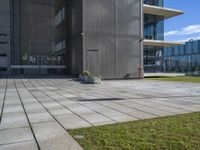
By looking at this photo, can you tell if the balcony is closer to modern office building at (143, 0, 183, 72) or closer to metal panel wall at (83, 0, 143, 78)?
modern office building at (143, 0, 183, 72)

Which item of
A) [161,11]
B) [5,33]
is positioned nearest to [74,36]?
[5,33]

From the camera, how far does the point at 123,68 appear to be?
831 inches

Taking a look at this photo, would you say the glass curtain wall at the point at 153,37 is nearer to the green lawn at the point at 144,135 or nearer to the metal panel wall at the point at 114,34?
the metal panel wall at the point at 114,34

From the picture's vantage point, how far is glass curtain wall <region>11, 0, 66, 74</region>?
2366cm

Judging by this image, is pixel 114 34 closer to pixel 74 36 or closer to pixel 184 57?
pixel 74 36

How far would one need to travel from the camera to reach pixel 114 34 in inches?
808

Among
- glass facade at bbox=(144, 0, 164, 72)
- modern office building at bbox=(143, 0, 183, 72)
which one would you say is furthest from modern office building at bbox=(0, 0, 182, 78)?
glass facade at bbox=(144, 0, 164, 72)

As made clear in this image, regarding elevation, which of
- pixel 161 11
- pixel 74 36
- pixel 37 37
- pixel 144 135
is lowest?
pixel 144 135

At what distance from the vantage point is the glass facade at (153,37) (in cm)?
2850

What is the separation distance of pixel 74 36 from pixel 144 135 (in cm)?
1808

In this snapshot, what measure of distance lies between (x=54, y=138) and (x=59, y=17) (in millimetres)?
22928

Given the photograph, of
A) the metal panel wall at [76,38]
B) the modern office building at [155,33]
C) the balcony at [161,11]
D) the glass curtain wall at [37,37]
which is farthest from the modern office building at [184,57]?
the metal panel wall at [76,38]

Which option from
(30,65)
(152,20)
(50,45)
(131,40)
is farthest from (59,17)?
(152,20)

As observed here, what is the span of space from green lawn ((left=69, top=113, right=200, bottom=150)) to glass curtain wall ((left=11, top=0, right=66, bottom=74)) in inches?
809
